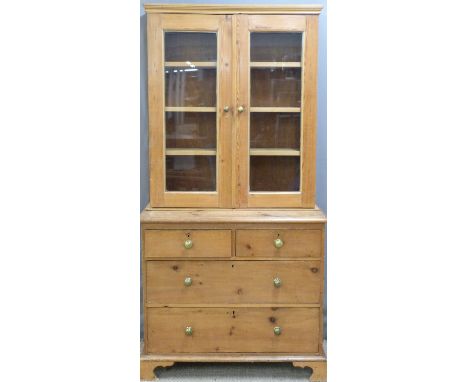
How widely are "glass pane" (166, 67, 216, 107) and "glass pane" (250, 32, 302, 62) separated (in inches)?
8.7

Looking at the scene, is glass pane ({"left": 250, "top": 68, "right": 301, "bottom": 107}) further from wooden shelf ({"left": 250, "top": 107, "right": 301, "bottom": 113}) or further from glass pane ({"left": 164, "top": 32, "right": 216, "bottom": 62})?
glass pane ({"left": 164, "top": 32, "right": 216, "bottom": 62})

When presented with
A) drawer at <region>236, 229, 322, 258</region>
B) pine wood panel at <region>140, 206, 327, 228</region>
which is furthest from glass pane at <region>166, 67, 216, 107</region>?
drawer at <region>236, 229, 322, 258</region>

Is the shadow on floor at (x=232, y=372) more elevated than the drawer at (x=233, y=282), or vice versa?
the drawer at (x=233, y=282)

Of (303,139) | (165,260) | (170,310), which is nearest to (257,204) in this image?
(303,139)

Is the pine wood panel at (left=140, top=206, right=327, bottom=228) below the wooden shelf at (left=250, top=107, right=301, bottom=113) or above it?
below

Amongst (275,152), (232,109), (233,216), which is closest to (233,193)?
(233,216)

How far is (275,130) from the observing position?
207 centimetres

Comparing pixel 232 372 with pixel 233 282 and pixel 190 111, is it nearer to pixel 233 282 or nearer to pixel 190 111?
pixel 233 282

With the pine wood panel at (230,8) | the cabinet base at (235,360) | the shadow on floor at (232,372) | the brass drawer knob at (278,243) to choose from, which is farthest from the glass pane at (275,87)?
the shadow on floor at (232,372)

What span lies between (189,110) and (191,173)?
302 millimetres

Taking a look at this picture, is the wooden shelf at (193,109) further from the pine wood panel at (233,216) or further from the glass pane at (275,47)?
the pine wood panel at (233,216)

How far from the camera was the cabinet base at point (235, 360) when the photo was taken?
6.45 ft

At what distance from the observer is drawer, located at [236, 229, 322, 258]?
1.94 meters

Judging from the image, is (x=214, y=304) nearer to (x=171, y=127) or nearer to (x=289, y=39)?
(x=171, y=127)
